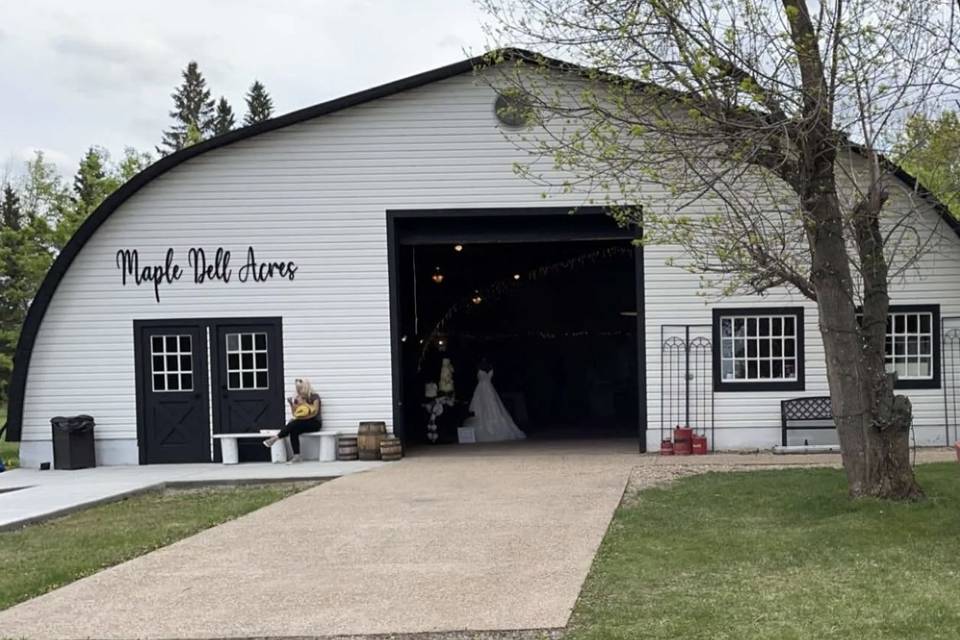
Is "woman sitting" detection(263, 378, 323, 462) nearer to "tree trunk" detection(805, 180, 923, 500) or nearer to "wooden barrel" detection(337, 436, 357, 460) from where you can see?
"wooden barrel" detection(337, 436, 357, 460)

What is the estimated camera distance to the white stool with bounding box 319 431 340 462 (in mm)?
13023

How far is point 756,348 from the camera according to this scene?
42.9 ft

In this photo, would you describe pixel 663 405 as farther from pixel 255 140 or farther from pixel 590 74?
pixel 255 140

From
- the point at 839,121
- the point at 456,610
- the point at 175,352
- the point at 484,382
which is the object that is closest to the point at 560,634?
the point at 456,610

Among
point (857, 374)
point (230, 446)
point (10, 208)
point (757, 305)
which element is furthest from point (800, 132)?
point (10, 208)

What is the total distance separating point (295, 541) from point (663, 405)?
22.3 feet

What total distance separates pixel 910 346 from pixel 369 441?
7694 mm

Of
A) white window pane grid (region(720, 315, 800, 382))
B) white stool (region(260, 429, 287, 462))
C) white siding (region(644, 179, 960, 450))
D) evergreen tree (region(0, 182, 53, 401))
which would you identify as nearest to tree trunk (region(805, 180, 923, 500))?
white siding (region(644, 179, 960, 450))

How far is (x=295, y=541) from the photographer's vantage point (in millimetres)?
7711

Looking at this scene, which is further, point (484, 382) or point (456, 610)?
point (484, 382)

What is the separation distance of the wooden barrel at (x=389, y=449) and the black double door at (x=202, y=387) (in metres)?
1.59

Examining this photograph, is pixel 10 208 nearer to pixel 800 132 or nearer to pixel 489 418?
pixel 489 418

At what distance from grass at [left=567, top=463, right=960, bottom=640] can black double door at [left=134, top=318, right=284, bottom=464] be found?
6.30 metres

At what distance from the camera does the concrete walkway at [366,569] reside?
213 inches
